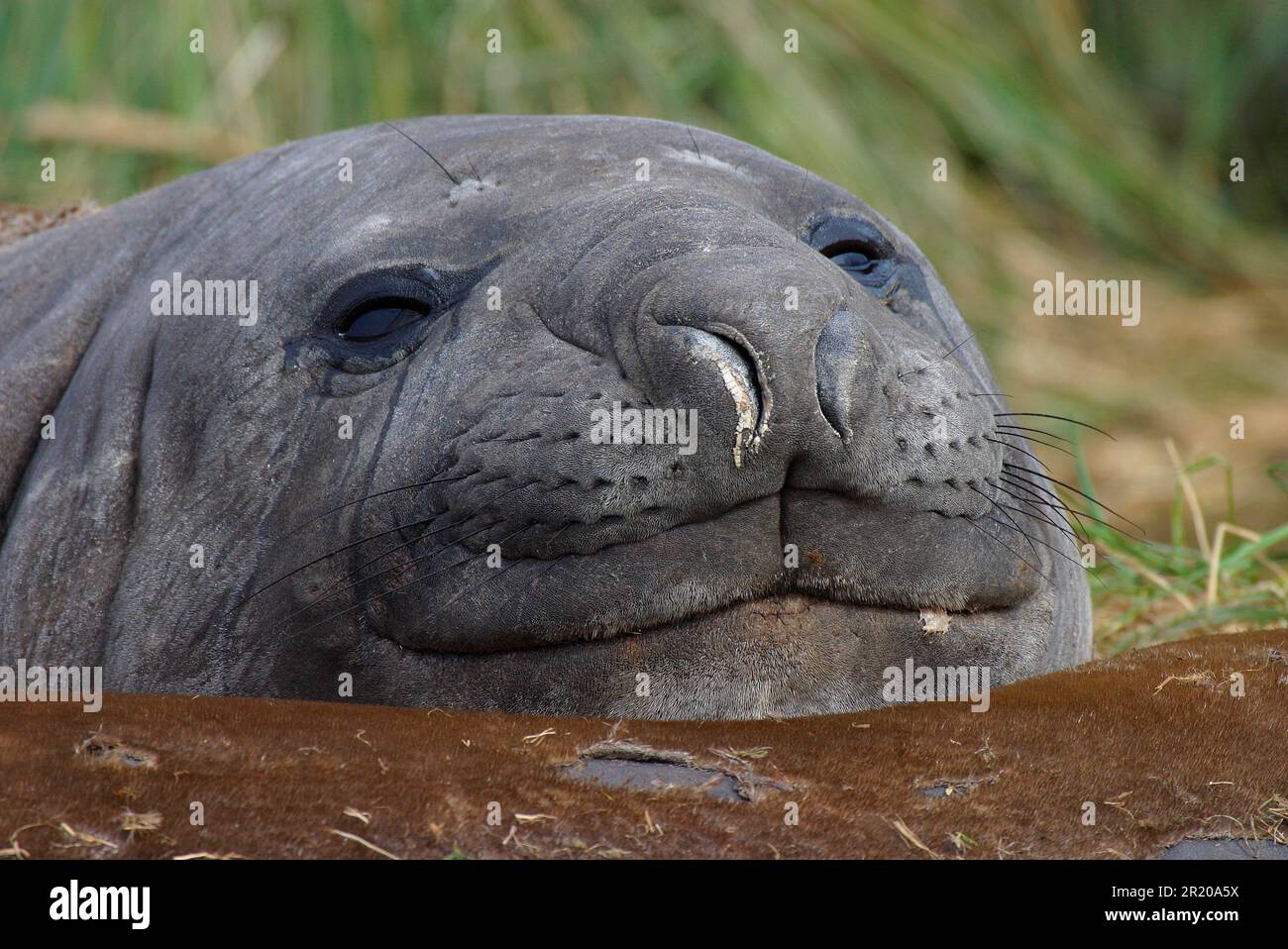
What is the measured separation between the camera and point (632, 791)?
99.6 inches

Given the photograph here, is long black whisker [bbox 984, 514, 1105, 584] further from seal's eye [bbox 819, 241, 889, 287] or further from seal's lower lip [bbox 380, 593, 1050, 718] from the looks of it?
seal's eye [bbox 819, 241, 889, 287]

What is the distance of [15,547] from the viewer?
3895 millimetres

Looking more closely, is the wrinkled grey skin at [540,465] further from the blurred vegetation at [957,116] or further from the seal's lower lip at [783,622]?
the blurred vegetation at [957,116]

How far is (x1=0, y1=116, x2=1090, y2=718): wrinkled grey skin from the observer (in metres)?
2.92

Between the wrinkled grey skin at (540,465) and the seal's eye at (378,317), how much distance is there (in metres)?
0.03

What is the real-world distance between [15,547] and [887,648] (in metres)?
1.92

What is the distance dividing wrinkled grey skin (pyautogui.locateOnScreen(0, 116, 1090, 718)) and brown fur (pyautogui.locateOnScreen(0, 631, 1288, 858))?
20 cm

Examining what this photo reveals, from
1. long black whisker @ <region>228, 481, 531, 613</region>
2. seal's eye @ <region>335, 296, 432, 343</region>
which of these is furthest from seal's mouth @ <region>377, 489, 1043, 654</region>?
seal's eye @ <region>335, 296, 432, 343</region>

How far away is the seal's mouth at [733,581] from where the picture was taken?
2.91 m

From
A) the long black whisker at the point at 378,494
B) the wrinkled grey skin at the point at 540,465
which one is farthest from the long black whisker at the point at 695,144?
the long black whisker at the point at 378,494

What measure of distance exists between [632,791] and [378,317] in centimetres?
130

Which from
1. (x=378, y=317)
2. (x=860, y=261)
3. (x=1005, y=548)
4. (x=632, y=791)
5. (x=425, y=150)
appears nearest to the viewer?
→ (x=632, y=791)

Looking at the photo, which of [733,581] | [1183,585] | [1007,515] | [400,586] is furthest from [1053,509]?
[1183,585]

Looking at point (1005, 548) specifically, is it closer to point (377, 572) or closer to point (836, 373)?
point (836, 373)
